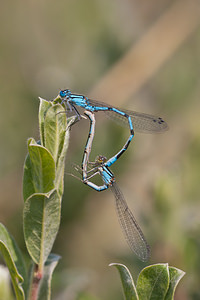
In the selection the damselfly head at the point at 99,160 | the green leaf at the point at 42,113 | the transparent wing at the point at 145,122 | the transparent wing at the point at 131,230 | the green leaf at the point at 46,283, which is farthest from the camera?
the transparent wing at the point at 145,122

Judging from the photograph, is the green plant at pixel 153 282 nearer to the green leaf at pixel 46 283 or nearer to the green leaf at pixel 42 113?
the green leaf at pixel 46 283

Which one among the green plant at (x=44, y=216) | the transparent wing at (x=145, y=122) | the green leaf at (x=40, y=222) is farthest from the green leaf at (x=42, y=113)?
the transparent wing at (x=145, y=122)

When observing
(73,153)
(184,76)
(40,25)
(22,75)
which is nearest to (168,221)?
(73,153)

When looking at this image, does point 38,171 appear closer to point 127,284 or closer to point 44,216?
point 44,216

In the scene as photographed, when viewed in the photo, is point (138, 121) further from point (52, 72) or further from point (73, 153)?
point (52, 72)

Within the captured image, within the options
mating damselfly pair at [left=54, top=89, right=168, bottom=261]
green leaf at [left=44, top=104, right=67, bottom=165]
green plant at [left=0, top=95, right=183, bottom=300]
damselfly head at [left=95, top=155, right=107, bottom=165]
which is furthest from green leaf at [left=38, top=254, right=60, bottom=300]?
damselfly head at [left=95, top=155, right=107, bottom=165]
